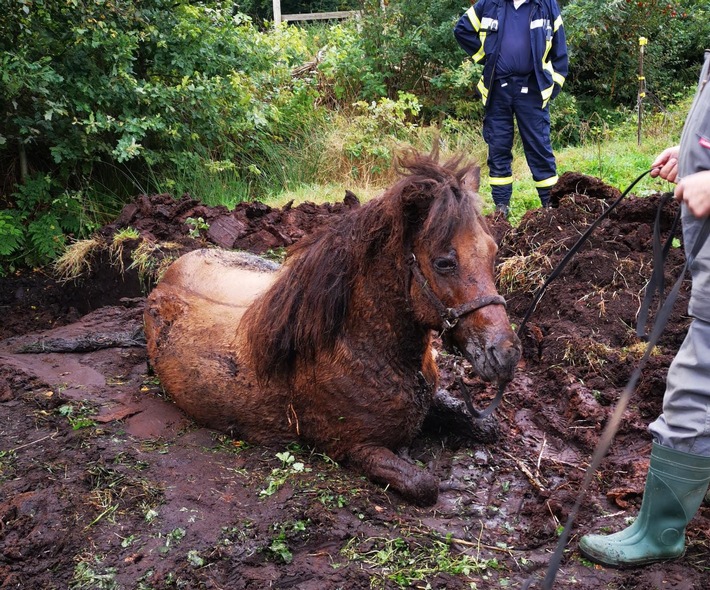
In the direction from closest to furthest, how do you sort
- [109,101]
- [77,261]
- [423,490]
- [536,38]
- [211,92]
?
[423,490], [536,38], [77,261], [109,101], [211,92]

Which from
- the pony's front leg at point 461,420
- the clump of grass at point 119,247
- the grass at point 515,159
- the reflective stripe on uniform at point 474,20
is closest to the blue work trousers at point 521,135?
the grass at point 515,159

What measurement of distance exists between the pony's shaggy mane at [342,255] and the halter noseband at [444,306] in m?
0.09

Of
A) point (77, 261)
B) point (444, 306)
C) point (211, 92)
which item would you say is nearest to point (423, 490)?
point (444, 306)

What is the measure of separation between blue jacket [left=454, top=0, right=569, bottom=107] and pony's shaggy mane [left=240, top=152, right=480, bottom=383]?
395 cm

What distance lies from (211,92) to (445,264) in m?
5.75

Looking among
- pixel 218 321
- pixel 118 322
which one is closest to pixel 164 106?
pixel 118 322

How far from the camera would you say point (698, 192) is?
2342 millimetres

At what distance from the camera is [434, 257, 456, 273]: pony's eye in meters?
3.06

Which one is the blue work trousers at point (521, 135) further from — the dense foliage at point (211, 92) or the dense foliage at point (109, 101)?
the dense foliage at point (109, 101)

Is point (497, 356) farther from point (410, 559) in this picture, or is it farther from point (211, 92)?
point (211, 92)

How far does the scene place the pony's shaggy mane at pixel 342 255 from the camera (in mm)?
3129

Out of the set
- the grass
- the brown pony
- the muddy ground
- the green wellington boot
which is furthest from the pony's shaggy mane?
the grass

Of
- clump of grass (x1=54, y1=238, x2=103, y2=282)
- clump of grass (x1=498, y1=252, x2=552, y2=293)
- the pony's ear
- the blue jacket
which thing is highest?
the blue jacket

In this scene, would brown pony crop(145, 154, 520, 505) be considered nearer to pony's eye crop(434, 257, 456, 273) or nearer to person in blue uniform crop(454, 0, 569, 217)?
pony's eye crop(434, 257, 456, 273)
